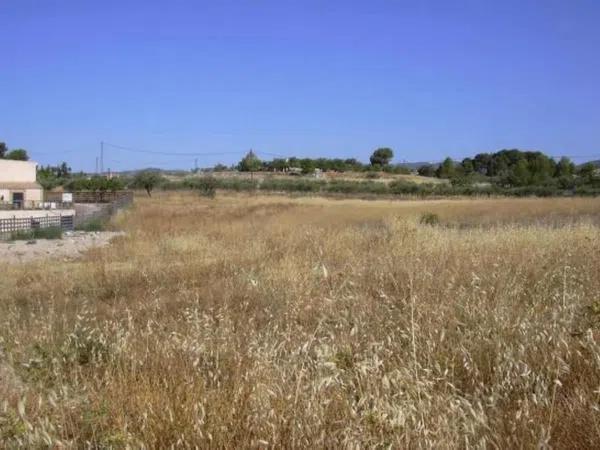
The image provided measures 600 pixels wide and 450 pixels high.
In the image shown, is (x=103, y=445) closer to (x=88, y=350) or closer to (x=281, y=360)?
(x=281, y=360)

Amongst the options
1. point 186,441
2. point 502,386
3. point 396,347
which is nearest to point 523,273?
point 396,347

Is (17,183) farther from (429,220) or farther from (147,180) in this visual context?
(429,220)

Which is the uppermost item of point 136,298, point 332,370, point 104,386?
point 332,370

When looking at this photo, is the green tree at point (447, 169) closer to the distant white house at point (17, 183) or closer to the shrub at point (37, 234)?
the distant white house at point (17, 183)

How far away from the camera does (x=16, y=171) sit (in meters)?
85.6

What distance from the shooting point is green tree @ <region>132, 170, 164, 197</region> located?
4540 inches

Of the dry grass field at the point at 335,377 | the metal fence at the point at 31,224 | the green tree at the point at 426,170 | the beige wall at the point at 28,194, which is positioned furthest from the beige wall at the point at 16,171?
the green tree at the point at 426,170

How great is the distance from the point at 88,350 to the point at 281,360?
5.25ft

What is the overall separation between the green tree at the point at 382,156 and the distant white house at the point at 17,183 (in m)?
114

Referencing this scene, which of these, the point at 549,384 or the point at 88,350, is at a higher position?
the point at 549,384

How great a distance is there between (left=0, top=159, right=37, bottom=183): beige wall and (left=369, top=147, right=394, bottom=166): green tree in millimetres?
113210

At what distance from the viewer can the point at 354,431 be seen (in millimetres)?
2375

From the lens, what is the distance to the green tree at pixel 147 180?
4540 inches

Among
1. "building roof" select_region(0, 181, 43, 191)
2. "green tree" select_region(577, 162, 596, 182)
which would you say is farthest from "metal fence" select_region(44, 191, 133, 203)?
"green tree" select_region(577, 162, 596, 182)
